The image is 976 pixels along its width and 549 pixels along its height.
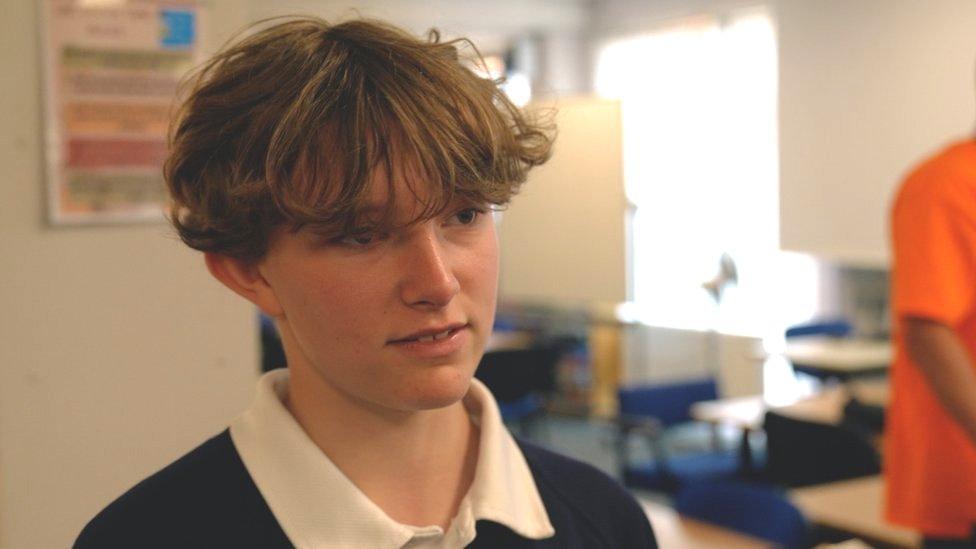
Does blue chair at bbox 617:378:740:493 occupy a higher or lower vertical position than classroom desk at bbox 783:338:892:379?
lower

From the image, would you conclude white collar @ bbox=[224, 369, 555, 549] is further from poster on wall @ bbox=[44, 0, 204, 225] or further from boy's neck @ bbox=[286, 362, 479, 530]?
poster on wall @ bbox=[44, 0, 204, 225]

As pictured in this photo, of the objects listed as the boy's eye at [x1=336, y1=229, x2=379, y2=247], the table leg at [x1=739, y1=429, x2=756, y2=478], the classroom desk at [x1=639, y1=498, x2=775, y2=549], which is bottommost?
the table leg at [x1=739, y1=429, x2=756, y2=478]

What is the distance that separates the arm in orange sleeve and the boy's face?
138cm

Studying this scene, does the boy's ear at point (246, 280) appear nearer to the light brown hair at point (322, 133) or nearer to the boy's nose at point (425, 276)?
the light brown hair at point (322, 133)

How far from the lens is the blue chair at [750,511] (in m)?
2.91

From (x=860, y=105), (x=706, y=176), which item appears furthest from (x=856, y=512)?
(x=706, y=176)

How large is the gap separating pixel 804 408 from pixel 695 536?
2.17 m

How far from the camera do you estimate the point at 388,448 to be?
0.96m

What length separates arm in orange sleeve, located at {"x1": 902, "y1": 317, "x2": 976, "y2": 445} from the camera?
6.47 ft

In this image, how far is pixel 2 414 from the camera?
1.55 meters

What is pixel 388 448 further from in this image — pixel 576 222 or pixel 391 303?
pixel 576 222

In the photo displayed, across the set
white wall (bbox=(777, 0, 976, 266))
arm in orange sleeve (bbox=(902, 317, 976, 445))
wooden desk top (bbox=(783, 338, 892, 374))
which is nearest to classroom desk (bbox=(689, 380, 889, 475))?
wooden desk top (bbox=(783, 338, 892, 374))

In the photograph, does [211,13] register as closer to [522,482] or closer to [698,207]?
[522,482]

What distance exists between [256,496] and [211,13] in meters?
1.01
